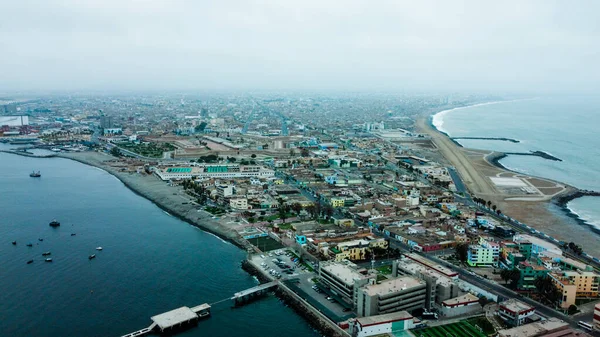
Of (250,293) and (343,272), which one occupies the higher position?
(343,272)

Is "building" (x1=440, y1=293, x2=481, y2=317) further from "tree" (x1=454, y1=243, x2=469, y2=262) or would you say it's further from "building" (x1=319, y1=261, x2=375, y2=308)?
"tree" (x1=454, y1=243, x2=469, y2=262)

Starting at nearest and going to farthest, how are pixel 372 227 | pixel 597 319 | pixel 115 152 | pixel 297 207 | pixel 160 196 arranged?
pixel 597 319 → pixel 372 227 → pixel 297 207 → pixel 160 196 → pixel 115 152

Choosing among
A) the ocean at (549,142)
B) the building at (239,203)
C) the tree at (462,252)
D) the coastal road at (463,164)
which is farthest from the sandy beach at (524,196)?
the building at (239,203)

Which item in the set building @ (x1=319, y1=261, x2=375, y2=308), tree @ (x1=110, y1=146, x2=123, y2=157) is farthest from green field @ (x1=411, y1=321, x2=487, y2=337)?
tree @ (x1=110, y1=146, x2=123, y2=157)

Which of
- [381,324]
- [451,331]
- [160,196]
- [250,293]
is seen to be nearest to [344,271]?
[381,324]

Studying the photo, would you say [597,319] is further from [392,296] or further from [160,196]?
[160,196]

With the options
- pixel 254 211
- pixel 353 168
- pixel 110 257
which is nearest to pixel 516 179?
pixel 353 168
